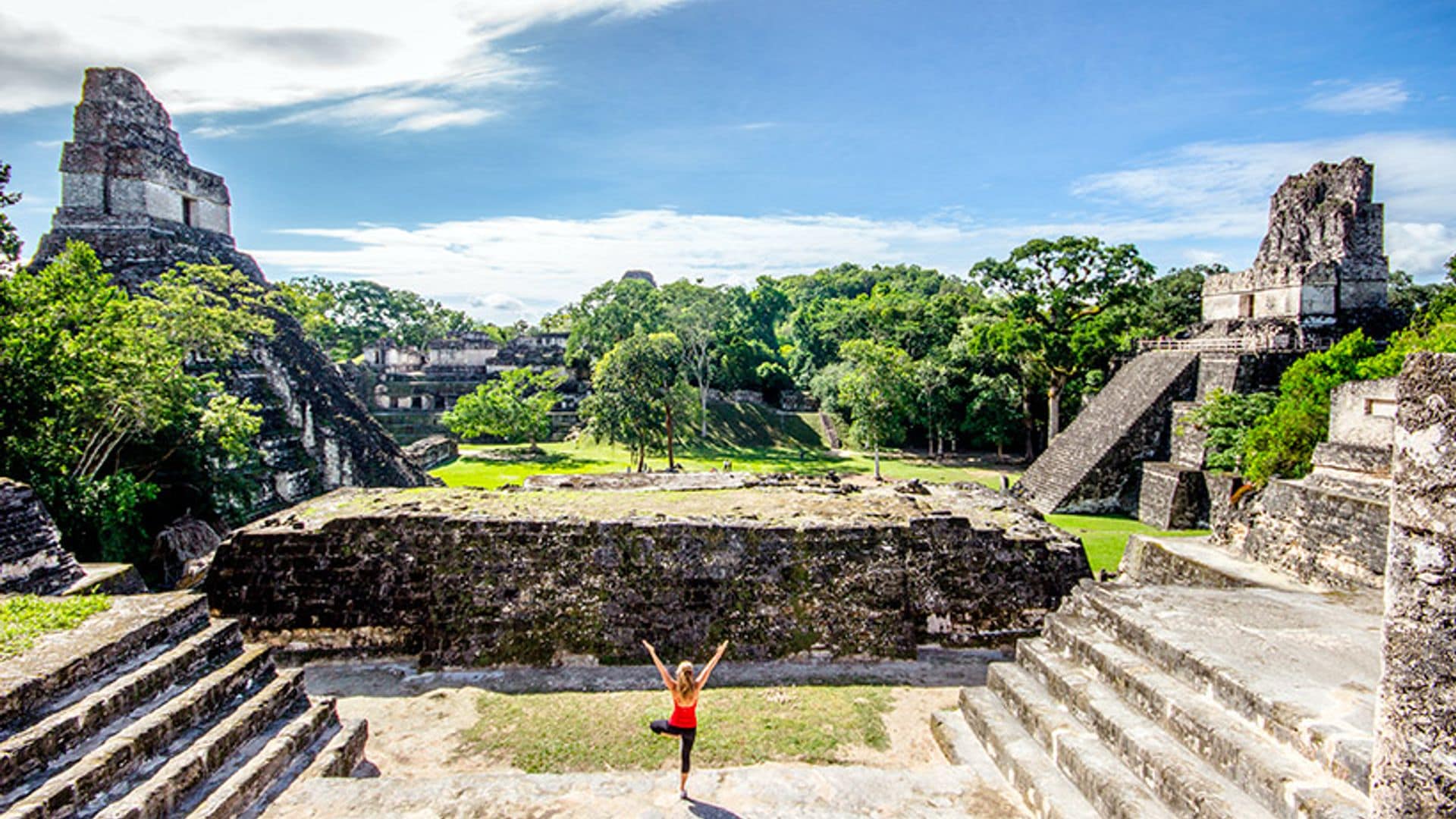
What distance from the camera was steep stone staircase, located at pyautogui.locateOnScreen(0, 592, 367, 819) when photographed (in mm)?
3801

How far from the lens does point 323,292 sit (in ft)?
149

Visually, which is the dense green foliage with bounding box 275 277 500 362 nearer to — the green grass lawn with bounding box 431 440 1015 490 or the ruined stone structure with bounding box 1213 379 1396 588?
the green grass lawn with bounding box 431 440 1015 490

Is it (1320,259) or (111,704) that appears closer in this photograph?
(111,704)

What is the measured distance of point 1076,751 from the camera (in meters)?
4.46

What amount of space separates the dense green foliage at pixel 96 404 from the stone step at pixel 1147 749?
9755 millimetres

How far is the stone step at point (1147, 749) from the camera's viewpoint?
366 cm

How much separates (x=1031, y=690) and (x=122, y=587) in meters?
8.02

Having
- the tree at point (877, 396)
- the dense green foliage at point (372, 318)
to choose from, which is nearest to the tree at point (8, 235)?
the tree at point (877, 396)

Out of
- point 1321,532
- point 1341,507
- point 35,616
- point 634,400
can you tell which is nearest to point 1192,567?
point 1321,532

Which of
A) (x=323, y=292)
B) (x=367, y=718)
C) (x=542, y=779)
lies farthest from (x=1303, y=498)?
(x=323, y=292)

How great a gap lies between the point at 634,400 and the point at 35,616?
14.8 metres

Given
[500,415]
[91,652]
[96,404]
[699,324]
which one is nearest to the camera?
[91,652]

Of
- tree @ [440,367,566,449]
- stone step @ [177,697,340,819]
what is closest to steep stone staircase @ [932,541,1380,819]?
stone step @ [177,697,340,819]

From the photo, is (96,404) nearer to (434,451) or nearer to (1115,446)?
(434,451)
